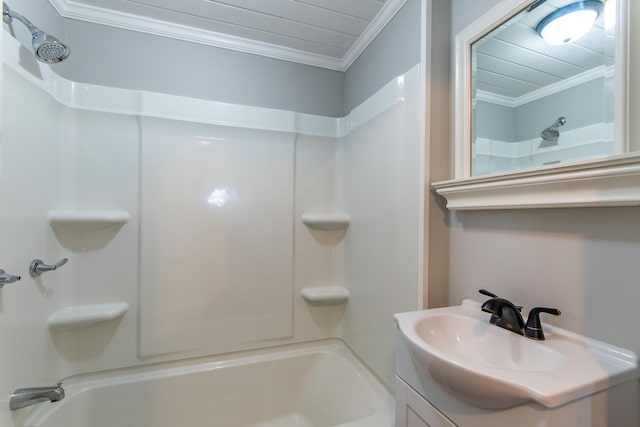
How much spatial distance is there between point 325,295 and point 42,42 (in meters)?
1.83

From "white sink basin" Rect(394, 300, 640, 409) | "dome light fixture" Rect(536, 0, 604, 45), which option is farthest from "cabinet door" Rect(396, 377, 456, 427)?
"dome light fixture" Rect(536, 0, 604, 45)

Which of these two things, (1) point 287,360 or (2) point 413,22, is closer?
(2) point 413,22

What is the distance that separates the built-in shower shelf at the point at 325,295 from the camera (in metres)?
1.85

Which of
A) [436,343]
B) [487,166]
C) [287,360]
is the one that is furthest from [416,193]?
[287,360]

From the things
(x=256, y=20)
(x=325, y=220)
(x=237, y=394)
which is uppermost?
(x=256, y=20)

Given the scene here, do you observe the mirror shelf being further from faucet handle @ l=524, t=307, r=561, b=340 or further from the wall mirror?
faucet handle @ l=524, t=307, r=561, b=340

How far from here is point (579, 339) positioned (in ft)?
2.51

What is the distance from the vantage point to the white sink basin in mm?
573

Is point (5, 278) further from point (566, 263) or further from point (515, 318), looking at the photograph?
point (566, 263)

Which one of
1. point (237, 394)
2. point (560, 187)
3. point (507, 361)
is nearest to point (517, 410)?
point (507, 361)

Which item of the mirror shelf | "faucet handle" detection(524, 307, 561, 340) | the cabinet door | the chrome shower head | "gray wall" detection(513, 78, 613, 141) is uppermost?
"gray wall" detection(513, 78, 613, 141)

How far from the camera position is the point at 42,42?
1.07 meters

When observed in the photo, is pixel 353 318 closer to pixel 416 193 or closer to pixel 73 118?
pixel 416 193

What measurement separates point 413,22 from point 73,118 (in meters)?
1.81
